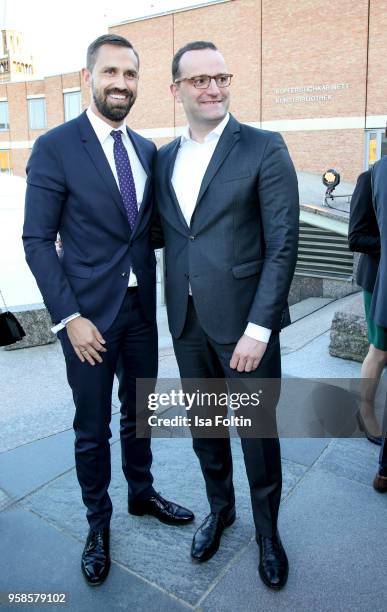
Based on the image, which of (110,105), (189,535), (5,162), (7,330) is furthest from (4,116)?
(189,535)

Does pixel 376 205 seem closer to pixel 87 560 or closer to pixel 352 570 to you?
pixel 352 570

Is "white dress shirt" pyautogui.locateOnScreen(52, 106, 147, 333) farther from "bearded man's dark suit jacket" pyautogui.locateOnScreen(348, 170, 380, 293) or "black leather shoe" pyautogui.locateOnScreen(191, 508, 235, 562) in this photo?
"bearded man's dark suit jacket" pyautogui.locateOnScreen(348, 170, 380, 293)

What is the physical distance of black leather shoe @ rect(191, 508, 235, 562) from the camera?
234 cm

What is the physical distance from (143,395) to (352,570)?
3.97ft

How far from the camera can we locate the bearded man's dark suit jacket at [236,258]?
6.88 ft

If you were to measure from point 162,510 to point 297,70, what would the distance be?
75.9 ft

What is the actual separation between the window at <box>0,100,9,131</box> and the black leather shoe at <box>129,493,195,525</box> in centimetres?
4158

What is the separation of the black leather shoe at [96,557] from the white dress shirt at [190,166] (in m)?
1.46

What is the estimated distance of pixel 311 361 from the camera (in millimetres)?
4727

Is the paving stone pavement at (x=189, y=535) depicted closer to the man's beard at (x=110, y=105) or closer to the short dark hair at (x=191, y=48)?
the man's beard at (x=110, y=105)

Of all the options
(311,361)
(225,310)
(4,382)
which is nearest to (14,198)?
(4,382)

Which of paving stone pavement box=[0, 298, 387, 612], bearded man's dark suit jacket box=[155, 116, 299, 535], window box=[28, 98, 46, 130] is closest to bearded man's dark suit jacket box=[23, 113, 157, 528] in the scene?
bearded man's dark suit jacket box=[155, 116, 299, 535]

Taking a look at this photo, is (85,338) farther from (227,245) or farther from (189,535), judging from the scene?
(189,535)

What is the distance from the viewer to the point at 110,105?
2.23 metres
